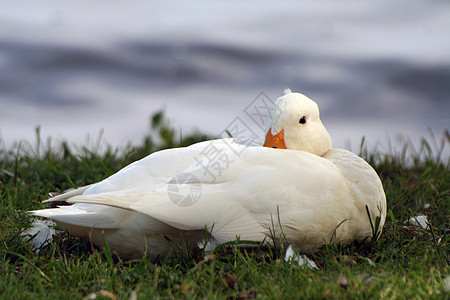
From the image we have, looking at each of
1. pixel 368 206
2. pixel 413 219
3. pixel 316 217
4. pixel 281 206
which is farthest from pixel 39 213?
pixel 413 219

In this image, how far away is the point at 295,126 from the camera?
3.23 m

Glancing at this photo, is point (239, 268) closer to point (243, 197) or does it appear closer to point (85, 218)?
point (243, 197)

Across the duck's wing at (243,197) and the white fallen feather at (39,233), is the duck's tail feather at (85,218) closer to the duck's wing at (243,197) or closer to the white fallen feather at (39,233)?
the duck's wing at (243,197)

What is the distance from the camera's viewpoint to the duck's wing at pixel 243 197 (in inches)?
100

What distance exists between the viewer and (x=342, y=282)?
2.06 metres

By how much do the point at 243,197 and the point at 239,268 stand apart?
367 mm

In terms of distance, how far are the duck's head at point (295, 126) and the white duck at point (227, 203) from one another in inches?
14.3

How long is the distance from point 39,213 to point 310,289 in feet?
4.61

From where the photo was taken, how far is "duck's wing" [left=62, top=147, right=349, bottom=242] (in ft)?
8.36

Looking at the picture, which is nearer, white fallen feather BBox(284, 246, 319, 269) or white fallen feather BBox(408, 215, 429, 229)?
white fallen feather BBox(284, 246, 319, 269)

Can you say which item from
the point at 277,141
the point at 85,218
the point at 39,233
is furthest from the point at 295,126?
the point at 39,233

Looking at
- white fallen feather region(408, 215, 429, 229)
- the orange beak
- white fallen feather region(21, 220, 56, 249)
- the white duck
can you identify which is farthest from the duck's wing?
white fallen feather region(408, 215, 429, 229)

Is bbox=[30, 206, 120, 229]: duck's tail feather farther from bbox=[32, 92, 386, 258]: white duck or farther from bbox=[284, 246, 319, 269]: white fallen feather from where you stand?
bbox=[284, 246, 319, 269]: white fallen feather

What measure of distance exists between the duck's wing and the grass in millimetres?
169
